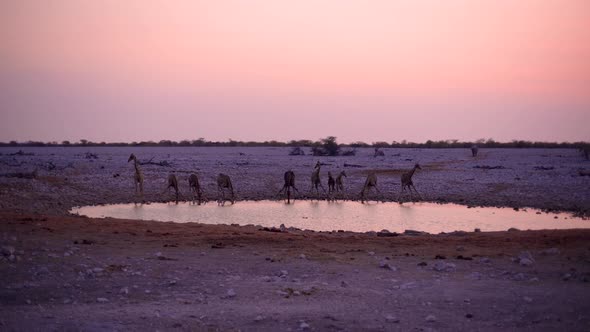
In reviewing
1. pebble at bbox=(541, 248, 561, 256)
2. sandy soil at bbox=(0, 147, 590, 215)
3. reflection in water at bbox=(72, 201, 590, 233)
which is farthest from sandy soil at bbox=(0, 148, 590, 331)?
sandy soil at bbox=(0, 147, 590, 215)

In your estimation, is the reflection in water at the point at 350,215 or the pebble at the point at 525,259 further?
the reflection in water at the point at 350,215

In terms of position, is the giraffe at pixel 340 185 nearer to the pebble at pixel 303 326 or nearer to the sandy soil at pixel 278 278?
the sandy soil at pixel 278 278

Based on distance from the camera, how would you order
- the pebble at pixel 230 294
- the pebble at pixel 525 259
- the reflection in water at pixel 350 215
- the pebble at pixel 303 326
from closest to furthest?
the pebble at pixel 303 326, the pebble at pixel 230 294, the pebble at pixel 525 259, the reflection in water at pixel 350 215

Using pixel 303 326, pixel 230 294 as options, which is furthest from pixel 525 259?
pixel 230 294

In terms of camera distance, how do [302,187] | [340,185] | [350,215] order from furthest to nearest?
[302,187], [340,185], [350,215]

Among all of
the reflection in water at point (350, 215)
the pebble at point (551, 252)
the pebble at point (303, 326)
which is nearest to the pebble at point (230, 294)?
the pebble at point (303, 326)

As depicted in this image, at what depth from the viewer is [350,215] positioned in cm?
2097

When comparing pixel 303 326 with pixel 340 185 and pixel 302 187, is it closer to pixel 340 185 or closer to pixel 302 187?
pixel 340 185

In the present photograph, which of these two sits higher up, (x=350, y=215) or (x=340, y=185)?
(x=340, y=185)

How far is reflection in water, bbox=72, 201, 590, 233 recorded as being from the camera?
17.9 meters

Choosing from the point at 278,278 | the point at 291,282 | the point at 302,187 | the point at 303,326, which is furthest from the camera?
the point at 302,187

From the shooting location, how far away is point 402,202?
25.4 metres

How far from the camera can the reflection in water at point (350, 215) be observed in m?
17.9

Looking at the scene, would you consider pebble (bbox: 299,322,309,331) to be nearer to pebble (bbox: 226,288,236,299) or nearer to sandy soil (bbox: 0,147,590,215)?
pebble (bbox: 226,288,236,299)
